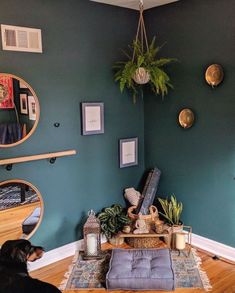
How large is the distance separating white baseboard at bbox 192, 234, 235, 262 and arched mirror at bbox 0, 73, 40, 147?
2039 mm

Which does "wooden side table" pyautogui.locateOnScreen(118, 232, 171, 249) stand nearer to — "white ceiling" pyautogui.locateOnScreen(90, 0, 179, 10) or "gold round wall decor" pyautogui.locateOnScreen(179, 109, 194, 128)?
"gold round wall decor" pyautogui.locateOnScreen(179, 109, 194, 128)

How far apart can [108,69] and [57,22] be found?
28.1 inches

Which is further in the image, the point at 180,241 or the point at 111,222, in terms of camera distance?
the point at 111,222

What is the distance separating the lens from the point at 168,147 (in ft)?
11.6

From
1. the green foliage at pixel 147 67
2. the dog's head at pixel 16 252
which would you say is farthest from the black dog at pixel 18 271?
the green foliage at pixel 147 67

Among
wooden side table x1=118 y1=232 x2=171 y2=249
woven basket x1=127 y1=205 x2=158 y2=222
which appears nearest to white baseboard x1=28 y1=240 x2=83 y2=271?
wooden side table x1=118 y1=232 x2=171 y2=249

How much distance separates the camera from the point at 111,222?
329 cm

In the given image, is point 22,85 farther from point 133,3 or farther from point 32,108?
point 133,3

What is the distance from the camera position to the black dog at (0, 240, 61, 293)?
5.91 ft

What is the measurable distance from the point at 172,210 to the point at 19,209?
159cm

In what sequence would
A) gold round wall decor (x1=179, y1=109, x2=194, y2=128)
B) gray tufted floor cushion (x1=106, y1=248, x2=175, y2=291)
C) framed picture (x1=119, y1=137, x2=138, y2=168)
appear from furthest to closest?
1. framed picture (x1=119, y1=137, x2=138, y2=168)
2. gold round wall decor (x1=179, y1=109, x2=194, y2=128)
3. gray tufted floor cushion (x1=106, y1=248, x2=175, y2=291)

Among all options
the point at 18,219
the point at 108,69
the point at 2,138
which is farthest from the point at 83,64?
the point at 18,219

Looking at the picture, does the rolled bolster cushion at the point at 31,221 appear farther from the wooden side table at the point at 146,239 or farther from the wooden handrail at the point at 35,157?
the wooden side table at the point at 146,239

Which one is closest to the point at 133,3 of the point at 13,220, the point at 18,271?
the point at 13,220
